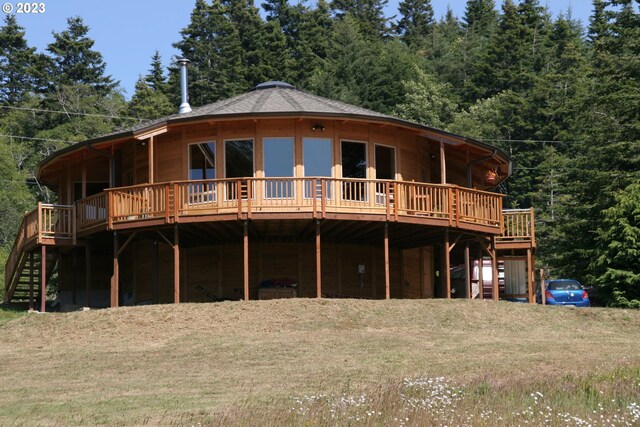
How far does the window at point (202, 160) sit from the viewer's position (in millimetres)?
31688

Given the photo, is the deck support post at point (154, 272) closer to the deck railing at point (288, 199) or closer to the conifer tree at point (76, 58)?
the deck railing at point (288, 199)

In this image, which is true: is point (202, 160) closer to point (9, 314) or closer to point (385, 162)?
point (385, 162)

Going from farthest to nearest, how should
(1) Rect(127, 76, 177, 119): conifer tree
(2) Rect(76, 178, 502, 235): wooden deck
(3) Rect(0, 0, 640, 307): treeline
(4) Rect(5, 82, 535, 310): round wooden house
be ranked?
(1) Rect(127, 76, 177, 119): conifer tree < (3) Rect(0, 0, 640, 307): treeline < (4) Rect(5, 82, 535, 310): round wooden house < (2) Rect(76, 178, 502, 235): wooden deck

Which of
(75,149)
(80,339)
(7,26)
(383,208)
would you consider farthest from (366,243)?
(7,26)

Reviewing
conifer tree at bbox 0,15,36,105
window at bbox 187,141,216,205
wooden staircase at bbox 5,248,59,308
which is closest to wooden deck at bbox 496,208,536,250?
window at bbox 187,141,216,205

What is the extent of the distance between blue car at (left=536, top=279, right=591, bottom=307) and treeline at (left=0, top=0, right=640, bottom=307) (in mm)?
10832

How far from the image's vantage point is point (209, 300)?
3231 centimetres

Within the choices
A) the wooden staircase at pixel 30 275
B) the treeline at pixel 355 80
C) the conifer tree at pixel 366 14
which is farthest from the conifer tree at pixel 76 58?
the wooden staircase at pixel 30 275

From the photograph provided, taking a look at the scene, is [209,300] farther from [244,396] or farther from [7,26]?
[7,26]

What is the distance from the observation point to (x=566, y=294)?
36312mm

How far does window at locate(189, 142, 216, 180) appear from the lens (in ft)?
104

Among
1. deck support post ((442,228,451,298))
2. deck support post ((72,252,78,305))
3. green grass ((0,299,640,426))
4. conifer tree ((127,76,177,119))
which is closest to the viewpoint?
green grass ((0,299,640,426))

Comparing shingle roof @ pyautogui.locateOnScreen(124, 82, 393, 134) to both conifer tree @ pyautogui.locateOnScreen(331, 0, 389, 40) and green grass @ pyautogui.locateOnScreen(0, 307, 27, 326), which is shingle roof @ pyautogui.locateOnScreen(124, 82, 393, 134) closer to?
green grass @ pyautogui.locateOnScreen(0, 307, 27, 326)

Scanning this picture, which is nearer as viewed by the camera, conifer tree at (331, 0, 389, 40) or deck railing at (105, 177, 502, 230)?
deck railing at (105, 177, 502, 230)
